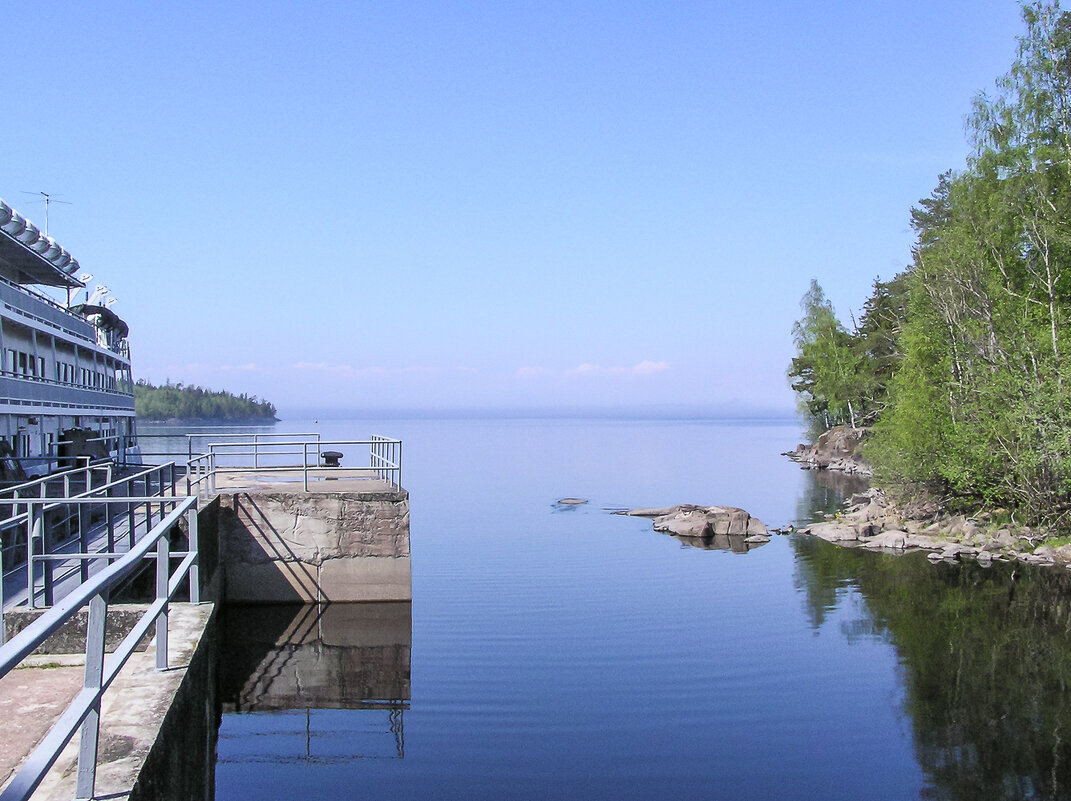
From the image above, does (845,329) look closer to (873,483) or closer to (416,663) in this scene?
(873,483)

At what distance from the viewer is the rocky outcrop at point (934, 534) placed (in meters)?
28.5

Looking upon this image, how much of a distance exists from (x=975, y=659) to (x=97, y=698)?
54.1 feet

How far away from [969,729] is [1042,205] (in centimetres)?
2307

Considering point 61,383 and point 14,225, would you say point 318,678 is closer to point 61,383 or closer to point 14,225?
point 61,383

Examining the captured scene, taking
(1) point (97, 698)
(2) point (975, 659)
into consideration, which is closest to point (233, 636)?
(2) point (975, 659)

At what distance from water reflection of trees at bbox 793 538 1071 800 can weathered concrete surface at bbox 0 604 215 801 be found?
8476 mm

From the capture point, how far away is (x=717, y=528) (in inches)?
1431

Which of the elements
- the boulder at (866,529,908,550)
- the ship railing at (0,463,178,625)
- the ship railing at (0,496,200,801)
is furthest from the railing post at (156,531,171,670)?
the boulder at (866,529,908,550)

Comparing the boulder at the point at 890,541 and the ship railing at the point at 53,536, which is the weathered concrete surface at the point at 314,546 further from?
the boulder at the point at 890,541

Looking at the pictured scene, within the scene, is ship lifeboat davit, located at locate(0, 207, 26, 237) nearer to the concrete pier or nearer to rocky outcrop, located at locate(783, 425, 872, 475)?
the concrete pier

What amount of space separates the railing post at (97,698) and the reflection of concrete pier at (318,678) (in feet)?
26.9

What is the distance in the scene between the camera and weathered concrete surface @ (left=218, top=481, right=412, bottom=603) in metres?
20.1

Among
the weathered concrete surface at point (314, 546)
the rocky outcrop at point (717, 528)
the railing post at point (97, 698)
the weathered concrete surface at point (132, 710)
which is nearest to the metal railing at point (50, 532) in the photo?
the weathered concrete surface at point (132, 710)

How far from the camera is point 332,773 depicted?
12.3 m
